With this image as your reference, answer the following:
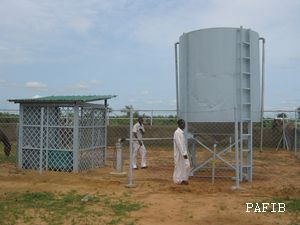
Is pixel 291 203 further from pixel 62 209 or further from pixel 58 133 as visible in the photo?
pixel 58 133

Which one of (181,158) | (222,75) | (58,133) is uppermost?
(222,75)

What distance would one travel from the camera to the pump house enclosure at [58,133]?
1276 cm

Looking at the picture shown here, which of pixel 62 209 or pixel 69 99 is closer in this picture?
pixel 62 209

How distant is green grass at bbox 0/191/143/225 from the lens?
7.21 meters

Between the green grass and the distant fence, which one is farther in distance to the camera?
the distant fence

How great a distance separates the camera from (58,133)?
511 inches

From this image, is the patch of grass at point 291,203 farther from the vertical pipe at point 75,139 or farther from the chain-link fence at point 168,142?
the vertical pipe at point 75,139

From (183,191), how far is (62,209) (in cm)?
294

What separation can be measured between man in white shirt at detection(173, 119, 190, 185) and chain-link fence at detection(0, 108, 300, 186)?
33 centimetres

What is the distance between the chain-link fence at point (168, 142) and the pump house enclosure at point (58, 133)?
0.10 feet

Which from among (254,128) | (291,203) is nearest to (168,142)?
(254,128)

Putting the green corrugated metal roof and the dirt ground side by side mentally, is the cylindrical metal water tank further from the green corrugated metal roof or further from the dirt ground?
the green corrugated metal roof

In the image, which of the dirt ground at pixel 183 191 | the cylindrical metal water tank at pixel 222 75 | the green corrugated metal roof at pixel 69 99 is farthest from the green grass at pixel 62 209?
the green corrugated metal roof at pixel 69 99

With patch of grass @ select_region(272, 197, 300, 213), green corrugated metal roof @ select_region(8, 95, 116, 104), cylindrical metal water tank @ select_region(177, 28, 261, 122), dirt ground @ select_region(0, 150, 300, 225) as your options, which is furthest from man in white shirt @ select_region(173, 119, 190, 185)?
green corrugated metal roof @ select_region(8, 95, 116, 104)
